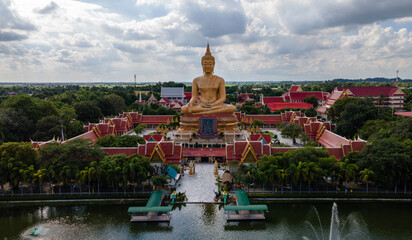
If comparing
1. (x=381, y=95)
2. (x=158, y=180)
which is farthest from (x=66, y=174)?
(x=381, y=95)

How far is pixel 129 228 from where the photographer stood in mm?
19656

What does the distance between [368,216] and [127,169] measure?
17.2 m

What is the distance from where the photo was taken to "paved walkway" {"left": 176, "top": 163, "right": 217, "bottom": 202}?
23.9 meters

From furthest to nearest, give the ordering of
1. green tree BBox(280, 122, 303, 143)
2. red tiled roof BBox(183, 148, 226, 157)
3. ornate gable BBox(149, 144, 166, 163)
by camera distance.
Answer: green tree BBox(280, 122, 303, 143) < red tiled roof BBox(183, 148, 226, 157) < ornate gable BBox(149, 144, 166, 163)

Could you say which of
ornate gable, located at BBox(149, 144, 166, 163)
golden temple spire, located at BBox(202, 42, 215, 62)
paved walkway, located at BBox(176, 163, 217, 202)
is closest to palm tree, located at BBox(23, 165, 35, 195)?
ornate gable, located at BBox(149, 144, 166, 163)

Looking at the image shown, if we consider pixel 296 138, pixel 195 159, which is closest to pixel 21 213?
pixel 195 159

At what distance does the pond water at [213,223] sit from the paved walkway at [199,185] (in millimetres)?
1293

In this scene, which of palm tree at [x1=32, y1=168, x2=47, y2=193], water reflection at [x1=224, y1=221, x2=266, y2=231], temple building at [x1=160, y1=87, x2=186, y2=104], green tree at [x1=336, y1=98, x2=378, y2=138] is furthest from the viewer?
temple building at [x1=160, y1=87, x2=186, y2=104]

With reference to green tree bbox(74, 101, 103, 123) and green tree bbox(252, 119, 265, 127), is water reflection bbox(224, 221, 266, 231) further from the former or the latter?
green tree bbox(74, 101, 103, 123)

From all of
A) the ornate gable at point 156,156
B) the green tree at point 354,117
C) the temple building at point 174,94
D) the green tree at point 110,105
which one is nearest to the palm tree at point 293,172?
the ornate gable at point 156,156

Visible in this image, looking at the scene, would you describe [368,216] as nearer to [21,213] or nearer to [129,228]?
[129,228]

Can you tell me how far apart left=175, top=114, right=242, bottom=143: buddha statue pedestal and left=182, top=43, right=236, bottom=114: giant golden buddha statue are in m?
0.80

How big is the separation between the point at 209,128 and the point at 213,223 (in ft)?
64.3

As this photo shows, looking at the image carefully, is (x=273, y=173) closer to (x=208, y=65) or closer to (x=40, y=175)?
(x=40, y=175)
